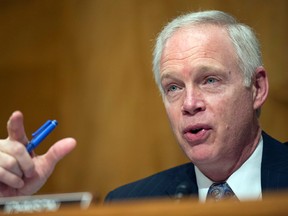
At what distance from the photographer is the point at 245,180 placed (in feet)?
5.72

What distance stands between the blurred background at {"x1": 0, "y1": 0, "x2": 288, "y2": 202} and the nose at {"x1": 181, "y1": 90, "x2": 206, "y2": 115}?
2.87 ft

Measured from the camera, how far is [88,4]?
8.90ft

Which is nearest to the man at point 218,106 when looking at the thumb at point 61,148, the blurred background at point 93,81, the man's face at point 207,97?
the man's face at point 207,97

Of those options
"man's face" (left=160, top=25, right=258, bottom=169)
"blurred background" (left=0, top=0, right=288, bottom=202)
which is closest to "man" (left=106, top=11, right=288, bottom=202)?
"man's face" (left=160, top=25, right=258, bottom=169)

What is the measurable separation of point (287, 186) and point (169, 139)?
3.10 feet

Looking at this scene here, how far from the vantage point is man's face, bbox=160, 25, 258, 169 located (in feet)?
5.58

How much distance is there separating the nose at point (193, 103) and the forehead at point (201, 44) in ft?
0.39

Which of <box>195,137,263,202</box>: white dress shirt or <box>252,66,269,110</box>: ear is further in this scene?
<box>252,66,269,110</box>: ear

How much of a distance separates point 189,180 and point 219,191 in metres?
0.13

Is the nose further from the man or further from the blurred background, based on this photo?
the blurred background

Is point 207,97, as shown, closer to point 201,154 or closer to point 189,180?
point 201,154

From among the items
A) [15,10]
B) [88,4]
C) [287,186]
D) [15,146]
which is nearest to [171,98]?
[287,186]

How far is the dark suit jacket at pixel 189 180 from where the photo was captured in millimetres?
1714

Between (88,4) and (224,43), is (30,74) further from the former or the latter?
(224,43)
